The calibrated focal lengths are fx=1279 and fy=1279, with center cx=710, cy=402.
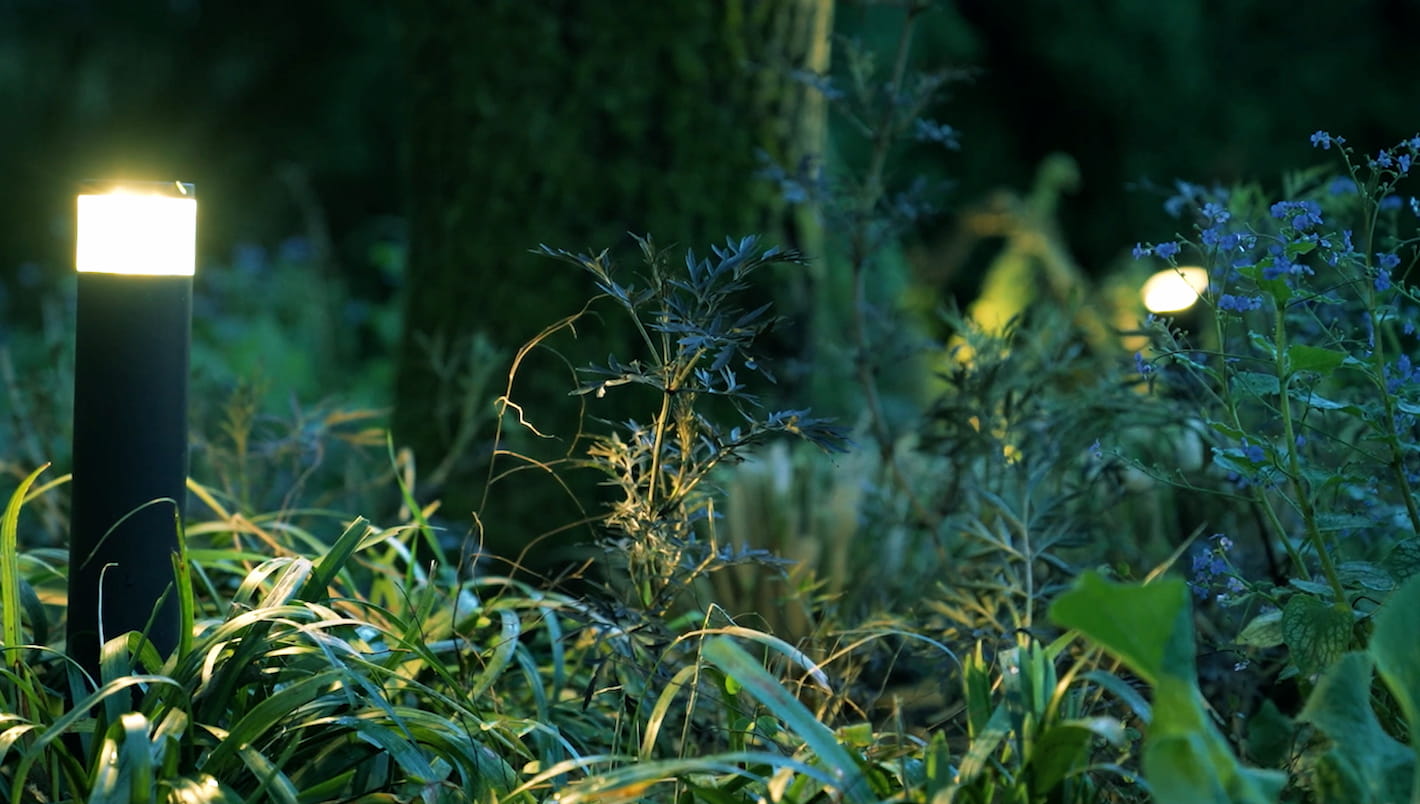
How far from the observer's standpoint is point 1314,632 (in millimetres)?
1261

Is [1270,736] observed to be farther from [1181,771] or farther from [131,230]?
[131,230]

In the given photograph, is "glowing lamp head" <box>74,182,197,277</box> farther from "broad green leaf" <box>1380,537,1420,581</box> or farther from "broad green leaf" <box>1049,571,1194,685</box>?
"broad green leaf" <box>1380,537,1420,581</box>

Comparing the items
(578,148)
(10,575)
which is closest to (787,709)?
(10,575)

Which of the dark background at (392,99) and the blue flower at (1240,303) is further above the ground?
the dark background at (392,99)

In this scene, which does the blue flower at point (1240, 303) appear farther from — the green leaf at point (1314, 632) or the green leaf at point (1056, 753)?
the green leaf at point (1056, 753)

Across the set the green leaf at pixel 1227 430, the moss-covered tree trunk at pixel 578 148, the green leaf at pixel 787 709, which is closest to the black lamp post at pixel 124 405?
the green leaf at pixel 787 709

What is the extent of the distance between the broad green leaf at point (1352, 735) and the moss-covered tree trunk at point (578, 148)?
206 cm

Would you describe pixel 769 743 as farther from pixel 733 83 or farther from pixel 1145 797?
pixel 733 83

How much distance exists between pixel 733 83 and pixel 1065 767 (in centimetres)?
225

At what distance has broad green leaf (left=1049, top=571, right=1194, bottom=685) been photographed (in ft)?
3.05

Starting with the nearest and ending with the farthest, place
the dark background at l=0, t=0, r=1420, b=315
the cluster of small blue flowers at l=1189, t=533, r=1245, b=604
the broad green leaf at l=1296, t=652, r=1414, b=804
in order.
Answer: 1. the broad green leaf at l=1296, t=652, r=1414, b=804
2. the cluster of small blue flowers at l=1189, t=533, r=1245, b=604
3. the dark background at l=0, t=0, r=1420, b=315

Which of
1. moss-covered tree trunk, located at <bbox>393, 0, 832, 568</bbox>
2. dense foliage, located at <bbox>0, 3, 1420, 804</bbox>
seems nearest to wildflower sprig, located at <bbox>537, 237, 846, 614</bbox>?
dense foliage, located at <bbox>0, 3, 1420, 804</bbox>

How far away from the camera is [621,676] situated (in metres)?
1.57

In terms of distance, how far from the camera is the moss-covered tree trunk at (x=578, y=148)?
3.02m
